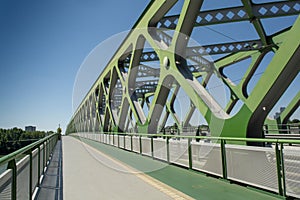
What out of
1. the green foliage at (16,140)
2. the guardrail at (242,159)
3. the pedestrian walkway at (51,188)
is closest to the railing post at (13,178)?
the pedestrian walkway at (51,188)

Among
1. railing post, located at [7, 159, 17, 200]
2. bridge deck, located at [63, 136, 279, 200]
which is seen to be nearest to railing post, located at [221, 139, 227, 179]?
bridge deck, located at [63, 136, 279, 200]

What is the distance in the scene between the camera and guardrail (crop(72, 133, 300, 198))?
3869 millimetres

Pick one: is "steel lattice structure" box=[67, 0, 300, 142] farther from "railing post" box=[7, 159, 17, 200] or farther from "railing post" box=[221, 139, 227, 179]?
"railing post" box=[7, 159, 17, 200]

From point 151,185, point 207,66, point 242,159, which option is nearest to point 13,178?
point 151,185

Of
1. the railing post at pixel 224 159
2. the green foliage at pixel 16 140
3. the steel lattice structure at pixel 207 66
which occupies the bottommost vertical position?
the green foliage at pixel 16 140

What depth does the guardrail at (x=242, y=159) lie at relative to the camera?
3869 mm

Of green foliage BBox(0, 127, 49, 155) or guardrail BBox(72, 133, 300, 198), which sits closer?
guardrail BBox(72, 133, 300, 198)

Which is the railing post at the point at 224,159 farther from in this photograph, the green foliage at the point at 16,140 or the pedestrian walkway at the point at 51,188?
the green foliage at the point at 16,140

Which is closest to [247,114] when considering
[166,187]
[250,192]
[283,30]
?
[250,192]

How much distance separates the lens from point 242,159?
4.85 m

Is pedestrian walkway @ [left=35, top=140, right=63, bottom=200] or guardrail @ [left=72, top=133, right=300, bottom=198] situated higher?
guardrail @ [left=72, top=133, right=300, bottom=198]

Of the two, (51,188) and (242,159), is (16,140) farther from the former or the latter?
(242,159)

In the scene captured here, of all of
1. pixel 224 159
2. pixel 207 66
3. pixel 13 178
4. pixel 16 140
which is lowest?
pixel 16 140

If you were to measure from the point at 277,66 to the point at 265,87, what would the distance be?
20.0 inches
